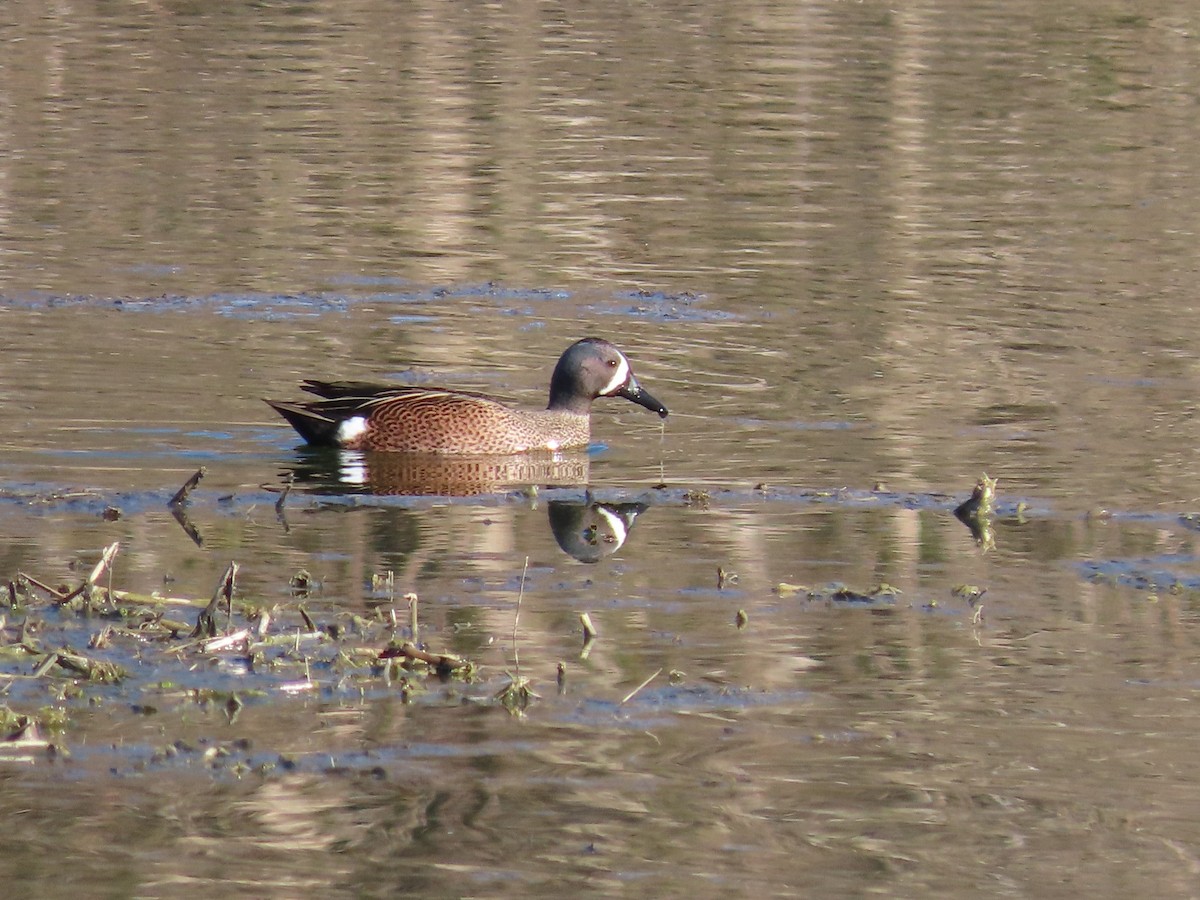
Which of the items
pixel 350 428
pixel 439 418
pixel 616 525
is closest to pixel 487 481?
pixel 439 418

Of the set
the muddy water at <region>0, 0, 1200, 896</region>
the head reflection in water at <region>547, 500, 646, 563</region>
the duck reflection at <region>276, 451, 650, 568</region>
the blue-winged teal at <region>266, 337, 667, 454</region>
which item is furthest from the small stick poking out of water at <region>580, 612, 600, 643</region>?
the blue-winged teal at <region>266, 337, 667, 454</region>

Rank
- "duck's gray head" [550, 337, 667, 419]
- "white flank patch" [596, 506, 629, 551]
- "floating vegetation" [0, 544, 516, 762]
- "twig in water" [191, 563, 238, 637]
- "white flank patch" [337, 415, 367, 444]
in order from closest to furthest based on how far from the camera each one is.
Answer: "floating vegetation" [0, 544, 516, 762]
"twig in water" [191, 563, 238, 637]
"white flank patch" [596, 506, 629, 551]
"white flank patch" [337, 415, 367, 444]
"duck's gray head" [550, 337, 667, 419]

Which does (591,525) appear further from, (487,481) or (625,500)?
(487,481)

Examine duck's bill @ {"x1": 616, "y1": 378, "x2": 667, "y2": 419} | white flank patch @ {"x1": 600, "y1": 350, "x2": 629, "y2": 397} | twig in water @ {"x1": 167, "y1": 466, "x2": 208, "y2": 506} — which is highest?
white flank patch @ {"x1": 600, "y1": 350, "x2": 629, "y2": 397}

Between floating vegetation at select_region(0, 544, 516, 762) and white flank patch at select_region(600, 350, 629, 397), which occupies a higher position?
white flank patch at select_region(600, 350, 629, 397)

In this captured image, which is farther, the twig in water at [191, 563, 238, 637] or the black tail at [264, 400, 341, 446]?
the black tail at [264, 400, 341, 446]

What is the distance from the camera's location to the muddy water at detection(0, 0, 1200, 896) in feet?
19.1

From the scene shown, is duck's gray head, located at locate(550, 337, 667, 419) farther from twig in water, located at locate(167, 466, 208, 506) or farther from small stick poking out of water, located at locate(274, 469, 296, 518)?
twig in water, located at locate(167, 466, 208, 506)

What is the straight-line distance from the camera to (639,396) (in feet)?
38.1

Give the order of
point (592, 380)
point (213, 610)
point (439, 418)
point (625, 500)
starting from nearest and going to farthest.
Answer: point (213, 610) → point (625, 500) → point (439, 418) → point (592, 380)

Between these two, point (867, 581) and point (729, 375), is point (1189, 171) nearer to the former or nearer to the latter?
point (729, 375)

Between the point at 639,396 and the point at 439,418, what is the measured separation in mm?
1110

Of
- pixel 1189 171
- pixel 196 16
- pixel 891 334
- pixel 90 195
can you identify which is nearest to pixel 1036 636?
pixel 891 334

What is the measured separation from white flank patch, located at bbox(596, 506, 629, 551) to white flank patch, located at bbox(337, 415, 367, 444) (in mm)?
1659
